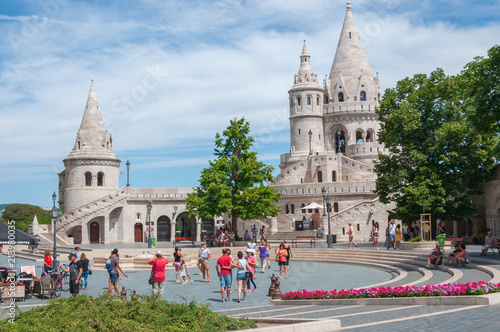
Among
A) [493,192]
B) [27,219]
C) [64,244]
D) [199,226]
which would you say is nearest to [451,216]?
[493,192]

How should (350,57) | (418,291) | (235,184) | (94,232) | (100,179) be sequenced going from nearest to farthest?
(418,291) → (235,184) → (94,232) → (100,179) → (350,57)

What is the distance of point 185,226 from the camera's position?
5897 cm

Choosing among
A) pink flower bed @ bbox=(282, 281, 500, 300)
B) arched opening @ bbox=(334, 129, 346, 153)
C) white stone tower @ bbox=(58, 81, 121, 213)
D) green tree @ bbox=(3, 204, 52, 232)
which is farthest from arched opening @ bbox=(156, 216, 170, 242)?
pink flower bed @ bbox=(282, 281, 500, 300)

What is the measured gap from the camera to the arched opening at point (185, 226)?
58.2 meters

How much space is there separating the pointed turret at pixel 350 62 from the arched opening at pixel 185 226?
23412 mm

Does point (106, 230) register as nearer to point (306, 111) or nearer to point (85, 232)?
point (85, 232)

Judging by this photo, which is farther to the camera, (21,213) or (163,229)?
(21,213)

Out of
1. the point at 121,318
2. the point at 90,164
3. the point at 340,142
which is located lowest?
the point at 121,318

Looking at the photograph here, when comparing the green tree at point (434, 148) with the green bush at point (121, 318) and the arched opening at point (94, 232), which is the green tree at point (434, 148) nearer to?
the green bush at point (121, 318)

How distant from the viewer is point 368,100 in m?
67.9

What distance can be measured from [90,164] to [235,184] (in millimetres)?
19705

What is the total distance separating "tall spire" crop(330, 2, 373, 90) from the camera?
6856 centimetres

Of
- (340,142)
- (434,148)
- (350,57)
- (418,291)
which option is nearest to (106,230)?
(340,142)

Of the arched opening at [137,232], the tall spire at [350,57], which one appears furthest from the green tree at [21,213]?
the tall spire at [350,57]
